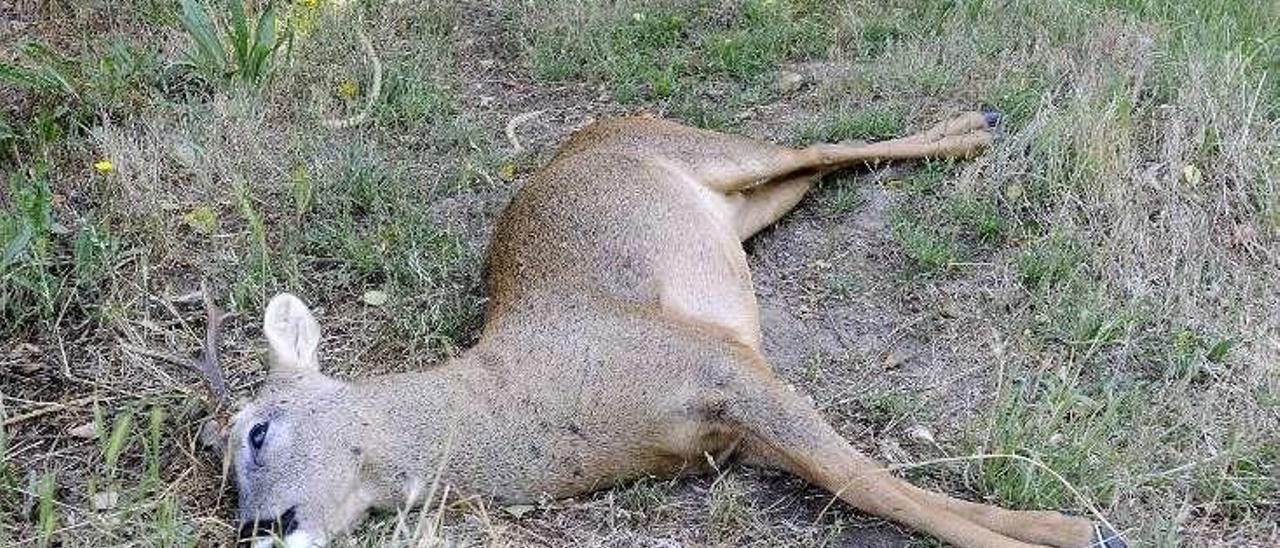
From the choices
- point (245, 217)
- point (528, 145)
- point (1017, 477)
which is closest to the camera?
point (1017, 477)

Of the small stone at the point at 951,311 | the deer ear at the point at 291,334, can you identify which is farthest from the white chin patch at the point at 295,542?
the small stone at the point at 951,311

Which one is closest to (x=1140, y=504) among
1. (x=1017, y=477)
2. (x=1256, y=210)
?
(x=1017, y=477)

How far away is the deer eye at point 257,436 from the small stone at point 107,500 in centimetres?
43

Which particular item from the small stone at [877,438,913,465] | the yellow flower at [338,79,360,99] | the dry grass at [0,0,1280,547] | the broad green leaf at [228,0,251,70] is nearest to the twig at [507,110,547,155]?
the dry grass at [0,0,1280,547]

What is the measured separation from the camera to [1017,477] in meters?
4.29

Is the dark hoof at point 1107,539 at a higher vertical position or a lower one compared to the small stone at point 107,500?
lower

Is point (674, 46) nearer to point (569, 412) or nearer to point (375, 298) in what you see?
point (375, 298)

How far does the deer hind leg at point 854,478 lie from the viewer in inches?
159

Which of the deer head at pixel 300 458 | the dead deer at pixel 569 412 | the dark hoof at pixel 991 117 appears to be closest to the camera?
the deer head at pixel 300 458

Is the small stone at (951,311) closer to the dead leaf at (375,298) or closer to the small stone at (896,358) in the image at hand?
the small stone at (896,358)

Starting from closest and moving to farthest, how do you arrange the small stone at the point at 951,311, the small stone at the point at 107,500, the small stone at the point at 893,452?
the small stone at the point at 107,500
the small stone at the point at 893,452
the small stone at the point at 951,311

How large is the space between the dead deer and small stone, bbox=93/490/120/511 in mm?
385

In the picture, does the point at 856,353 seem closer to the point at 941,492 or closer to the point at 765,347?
the point at 765,347

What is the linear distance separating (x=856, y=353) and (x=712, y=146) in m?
1.30
